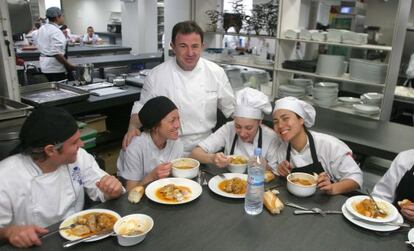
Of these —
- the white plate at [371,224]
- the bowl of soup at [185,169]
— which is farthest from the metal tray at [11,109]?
the white plate at [371,224]

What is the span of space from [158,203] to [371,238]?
0.84m

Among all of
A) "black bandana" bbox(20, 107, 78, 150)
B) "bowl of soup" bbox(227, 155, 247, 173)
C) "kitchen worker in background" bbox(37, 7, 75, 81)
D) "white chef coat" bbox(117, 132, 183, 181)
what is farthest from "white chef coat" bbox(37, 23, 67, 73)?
"bowl of soup" bbox(227, 155, 247, 173)

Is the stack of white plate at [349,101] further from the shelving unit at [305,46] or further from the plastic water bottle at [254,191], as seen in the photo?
the plastic water bottle at [254,191]

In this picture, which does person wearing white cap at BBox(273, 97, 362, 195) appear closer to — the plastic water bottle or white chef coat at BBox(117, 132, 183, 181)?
the plastic water bottle

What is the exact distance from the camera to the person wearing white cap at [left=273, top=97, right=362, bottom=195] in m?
1.72

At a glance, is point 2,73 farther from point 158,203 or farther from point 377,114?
point 377,114

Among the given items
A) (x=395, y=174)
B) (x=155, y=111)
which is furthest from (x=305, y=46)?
(x=155, y=111)

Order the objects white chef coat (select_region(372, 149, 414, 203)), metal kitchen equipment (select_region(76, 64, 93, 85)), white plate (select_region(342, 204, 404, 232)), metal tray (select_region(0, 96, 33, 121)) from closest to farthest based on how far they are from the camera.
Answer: white plate (select_region(342, 204, 404, 232))
white chef coat (select_region(372, 149, 414, 203))
metal tray (select_region(0, 96, 33, 121))
metal kitchen equipment (select_region(76, 64, 93, 85))

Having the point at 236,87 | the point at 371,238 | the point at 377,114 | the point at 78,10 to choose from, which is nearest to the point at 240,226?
the point at 371,238

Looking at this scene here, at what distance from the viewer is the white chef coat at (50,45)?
4.79 m

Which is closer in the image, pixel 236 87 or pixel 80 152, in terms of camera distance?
pixel 80 152

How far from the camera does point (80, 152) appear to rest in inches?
63.9

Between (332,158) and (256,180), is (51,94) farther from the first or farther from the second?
(332,158)

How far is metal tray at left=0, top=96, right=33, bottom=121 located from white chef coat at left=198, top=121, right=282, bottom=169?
116 centimetres
